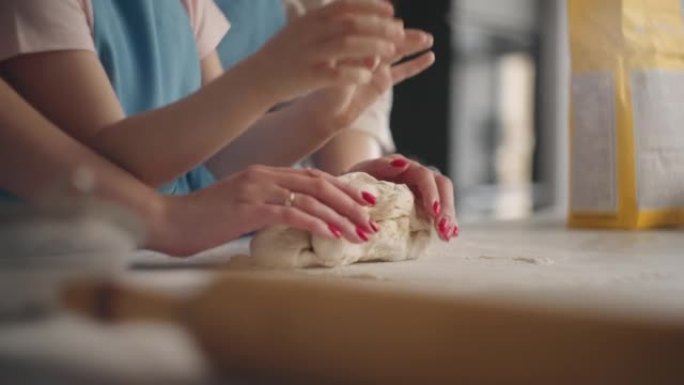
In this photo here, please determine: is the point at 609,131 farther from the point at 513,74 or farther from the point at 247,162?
the point at 513,74

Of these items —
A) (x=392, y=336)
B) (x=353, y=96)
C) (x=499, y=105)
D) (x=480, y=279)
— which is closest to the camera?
(x=392, y=336)

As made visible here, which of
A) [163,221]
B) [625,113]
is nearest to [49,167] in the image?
[163,221]

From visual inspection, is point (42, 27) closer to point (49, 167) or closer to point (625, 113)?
point (49, 167)

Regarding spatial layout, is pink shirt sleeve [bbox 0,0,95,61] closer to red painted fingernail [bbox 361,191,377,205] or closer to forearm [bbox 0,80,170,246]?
forearm [bbox 0,80,170,246]

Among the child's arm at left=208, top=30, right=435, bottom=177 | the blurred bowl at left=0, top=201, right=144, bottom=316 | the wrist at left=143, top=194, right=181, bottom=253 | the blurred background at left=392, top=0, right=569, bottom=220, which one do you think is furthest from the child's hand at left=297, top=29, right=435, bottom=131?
the blurred background at left=392, top=0, right=569, bottom=220

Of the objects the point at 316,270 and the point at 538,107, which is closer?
the point at 316,270

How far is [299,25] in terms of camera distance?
34cm

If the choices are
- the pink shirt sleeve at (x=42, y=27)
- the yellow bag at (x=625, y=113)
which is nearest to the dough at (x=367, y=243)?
the pink shirt sleeve at (x=42, y=27)

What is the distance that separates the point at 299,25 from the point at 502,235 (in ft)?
1.02

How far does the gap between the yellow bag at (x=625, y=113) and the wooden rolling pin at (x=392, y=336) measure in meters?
0.51

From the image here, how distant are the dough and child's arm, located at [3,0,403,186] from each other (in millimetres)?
51

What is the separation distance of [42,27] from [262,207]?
115mm

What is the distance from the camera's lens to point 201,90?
1.18 feet

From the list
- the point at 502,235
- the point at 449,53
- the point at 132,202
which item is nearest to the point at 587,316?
the point at 132,202
